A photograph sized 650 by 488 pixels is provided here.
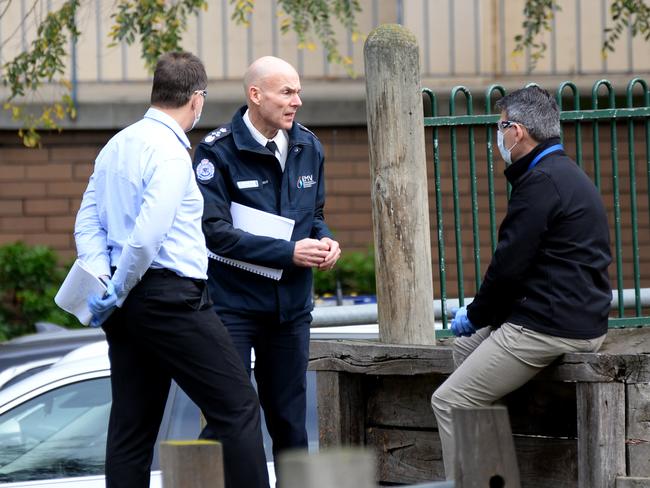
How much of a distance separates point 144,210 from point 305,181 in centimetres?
90

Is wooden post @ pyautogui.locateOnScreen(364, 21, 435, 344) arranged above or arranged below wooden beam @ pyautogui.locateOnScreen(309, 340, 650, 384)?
above

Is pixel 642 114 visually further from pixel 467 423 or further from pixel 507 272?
pixel 467 423

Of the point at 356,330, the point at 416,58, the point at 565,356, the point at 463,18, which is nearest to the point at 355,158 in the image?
the point at 463,18

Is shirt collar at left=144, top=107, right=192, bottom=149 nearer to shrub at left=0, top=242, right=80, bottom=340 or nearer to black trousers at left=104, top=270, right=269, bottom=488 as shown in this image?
black trousers at left=104, top=270, right=269, bottom=488

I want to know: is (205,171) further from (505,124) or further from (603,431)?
(603,431)

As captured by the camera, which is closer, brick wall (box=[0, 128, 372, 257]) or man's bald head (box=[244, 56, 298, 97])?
man's bald head (box=[244, 56, 298, 97])

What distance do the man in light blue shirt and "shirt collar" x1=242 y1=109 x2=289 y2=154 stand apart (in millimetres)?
423

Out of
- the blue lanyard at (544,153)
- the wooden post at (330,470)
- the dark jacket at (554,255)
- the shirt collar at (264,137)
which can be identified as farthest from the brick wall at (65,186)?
the wooden post at (330,470)

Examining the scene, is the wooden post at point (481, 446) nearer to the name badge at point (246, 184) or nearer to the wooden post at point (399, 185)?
the name badge at point (246, 184)

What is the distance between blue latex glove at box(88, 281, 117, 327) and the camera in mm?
4086

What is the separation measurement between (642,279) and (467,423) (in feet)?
29.2

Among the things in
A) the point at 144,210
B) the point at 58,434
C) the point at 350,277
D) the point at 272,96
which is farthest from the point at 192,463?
the point at 350,277

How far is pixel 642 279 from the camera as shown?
11055mm

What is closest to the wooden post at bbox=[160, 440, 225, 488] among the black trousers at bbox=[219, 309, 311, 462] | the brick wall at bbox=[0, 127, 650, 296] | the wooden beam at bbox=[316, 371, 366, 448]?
the black trousers at bbox=[219, 309, 311, 462]
